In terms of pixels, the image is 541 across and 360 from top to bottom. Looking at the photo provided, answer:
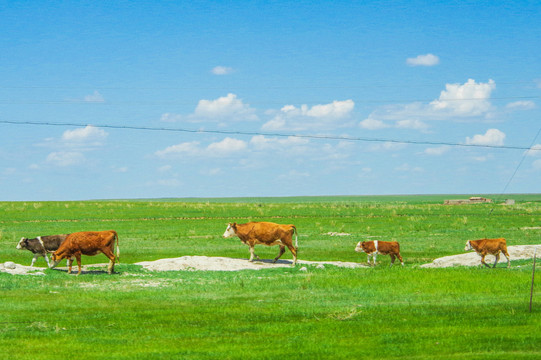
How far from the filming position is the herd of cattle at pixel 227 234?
29.9 m

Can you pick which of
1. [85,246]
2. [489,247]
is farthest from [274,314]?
[489,247]

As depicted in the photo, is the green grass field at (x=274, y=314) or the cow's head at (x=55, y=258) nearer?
the green grass field at (x=274, y=314)

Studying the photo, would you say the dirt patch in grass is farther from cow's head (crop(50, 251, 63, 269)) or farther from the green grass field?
cow's head (crop(50, 251, 63, 269))

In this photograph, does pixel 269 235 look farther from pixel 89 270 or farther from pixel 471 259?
A: pixel 471 259

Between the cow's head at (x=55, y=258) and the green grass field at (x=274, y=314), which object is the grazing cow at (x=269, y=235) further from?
the cow's head at (x=55, y=258)

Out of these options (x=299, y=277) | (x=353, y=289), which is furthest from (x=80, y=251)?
(x=353, y=289)

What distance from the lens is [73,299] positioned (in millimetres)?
22500

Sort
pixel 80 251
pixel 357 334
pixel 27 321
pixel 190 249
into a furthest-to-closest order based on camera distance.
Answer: pixel 190 249
pixel 80 251
pixel 27 321
pixel 357 334

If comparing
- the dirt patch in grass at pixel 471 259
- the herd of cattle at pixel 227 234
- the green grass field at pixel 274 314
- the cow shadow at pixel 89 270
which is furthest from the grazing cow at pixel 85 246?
the dirt patch in grass at pixel 471 259

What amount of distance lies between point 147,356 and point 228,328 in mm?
3428

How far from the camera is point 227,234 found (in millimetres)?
37219

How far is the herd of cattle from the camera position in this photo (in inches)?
1178

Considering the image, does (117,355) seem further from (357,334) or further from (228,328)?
(357,334)

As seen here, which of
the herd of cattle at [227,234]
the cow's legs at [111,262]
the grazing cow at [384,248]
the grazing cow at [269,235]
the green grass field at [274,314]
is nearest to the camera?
the green grass field at [274,314]
